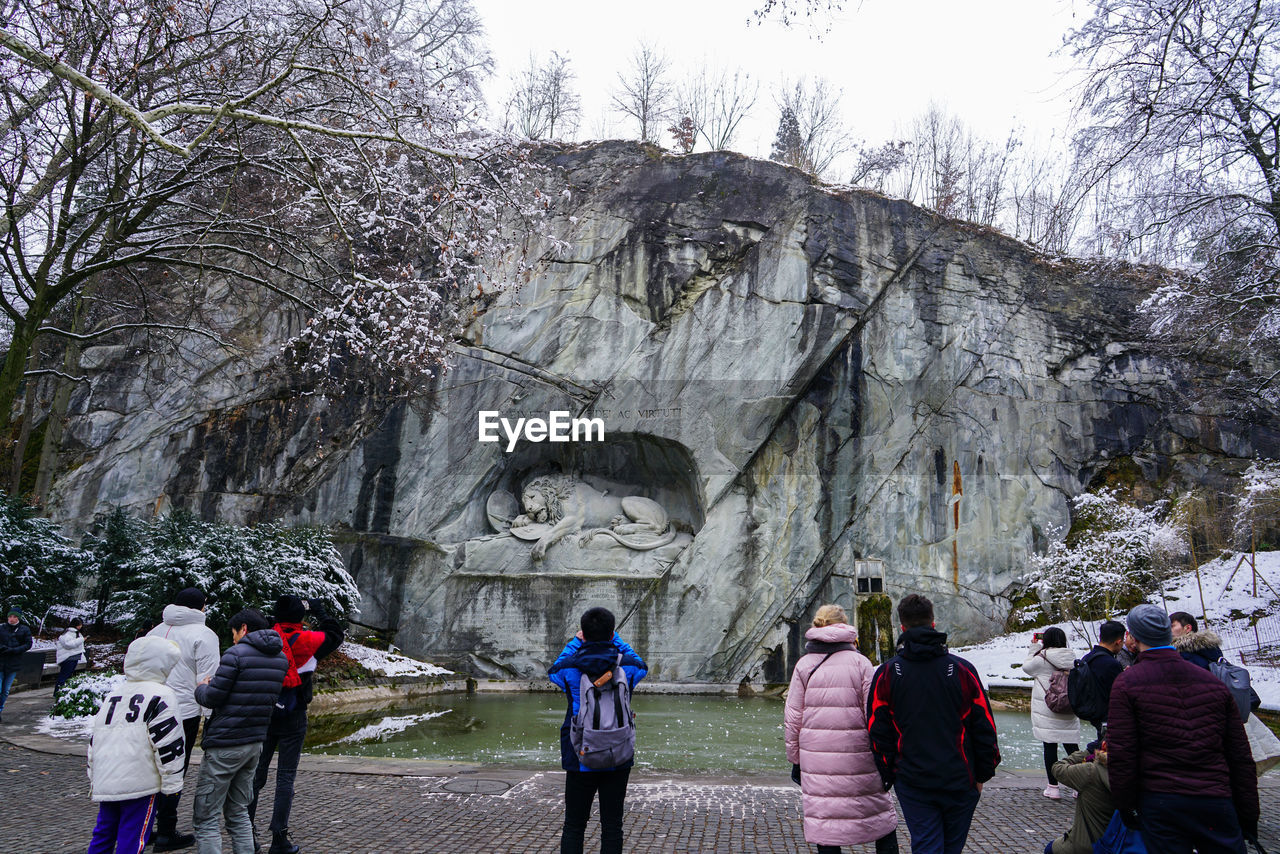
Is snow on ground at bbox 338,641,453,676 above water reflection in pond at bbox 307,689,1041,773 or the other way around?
above

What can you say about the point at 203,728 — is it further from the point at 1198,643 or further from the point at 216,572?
the point at 216,572

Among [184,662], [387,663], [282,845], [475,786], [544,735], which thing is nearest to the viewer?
[282,845]

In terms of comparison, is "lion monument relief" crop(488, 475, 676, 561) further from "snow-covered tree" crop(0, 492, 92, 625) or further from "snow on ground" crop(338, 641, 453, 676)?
"snow-covered tree" crop(0, 492, 92, 625)

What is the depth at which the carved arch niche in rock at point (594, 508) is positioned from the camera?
53.7ft

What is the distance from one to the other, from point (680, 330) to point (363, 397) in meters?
7.12

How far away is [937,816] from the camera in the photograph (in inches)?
123

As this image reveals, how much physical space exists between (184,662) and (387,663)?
31.1ft

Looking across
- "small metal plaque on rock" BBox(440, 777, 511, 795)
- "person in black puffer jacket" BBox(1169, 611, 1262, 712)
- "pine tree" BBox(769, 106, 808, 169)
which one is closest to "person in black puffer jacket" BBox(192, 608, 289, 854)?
"small metal plaque on rock" BBox(440, 777, 511, 795)

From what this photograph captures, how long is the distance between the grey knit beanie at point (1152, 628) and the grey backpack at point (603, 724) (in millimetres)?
2095

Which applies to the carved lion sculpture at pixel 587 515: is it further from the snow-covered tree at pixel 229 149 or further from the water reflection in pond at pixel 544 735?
the snow-covered tree at pixel 229 149

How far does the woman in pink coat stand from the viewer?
127 inches

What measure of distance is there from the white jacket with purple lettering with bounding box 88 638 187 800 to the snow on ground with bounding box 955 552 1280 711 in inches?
457

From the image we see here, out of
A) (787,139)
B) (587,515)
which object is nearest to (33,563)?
(587,515)

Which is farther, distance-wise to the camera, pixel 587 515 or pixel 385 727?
pixel 587 515
